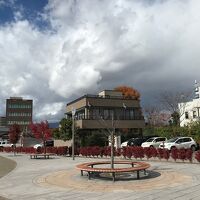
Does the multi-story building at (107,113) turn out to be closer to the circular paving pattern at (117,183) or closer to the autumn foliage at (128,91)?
the autumn foliage at (128,91)

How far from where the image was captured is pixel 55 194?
11.0 meters

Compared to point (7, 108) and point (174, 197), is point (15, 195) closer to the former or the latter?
point (174, 197)

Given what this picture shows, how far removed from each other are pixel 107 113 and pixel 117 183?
128ft

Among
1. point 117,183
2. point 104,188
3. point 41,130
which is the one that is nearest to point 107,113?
point 41,130

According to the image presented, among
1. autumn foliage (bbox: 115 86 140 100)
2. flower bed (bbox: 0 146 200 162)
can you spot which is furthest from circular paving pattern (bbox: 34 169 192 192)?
autumn foliage (bbox: 115 86 140 100)

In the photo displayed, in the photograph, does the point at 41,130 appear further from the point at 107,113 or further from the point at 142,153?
the point at 142,153

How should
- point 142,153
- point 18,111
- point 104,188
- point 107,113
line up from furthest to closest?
1. point 18,111
2. point 107,113
3. point 142,153
4. point 104,188

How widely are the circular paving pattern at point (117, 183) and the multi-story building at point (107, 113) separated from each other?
33.3 metres

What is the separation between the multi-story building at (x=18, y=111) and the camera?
144 metres

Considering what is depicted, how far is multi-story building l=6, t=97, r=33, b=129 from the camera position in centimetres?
14425

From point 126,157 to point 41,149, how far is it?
15858 millimetres

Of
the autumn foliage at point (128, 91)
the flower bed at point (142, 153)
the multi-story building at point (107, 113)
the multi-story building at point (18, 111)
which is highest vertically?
the multi-story building at point (18, 111)

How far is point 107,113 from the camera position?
51875 millimetres

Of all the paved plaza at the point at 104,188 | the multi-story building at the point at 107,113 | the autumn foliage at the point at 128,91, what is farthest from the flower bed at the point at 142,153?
the autumn foliage at the point at 128,91
